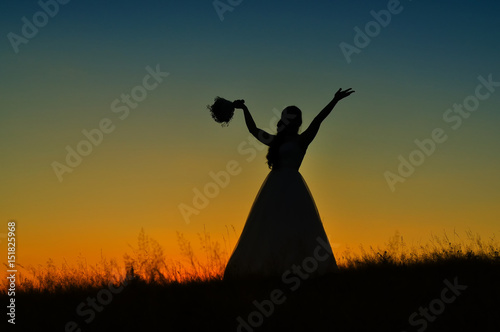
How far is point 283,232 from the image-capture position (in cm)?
1093

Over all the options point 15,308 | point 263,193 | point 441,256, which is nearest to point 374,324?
point 263,193

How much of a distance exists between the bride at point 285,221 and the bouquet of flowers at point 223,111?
996 mm

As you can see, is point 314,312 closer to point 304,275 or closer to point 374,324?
point 374,324

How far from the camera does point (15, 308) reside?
9711 millimetres

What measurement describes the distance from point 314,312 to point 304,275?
208 centimetres

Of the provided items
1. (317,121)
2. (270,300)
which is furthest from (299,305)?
(317,121)

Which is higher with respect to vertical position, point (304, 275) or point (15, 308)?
point (15, 308)

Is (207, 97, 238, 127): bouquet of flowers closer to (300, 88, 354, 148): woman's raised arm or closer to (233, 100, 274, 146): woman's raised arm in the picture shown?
(233, 100, 274, 146): woman's raised arm
